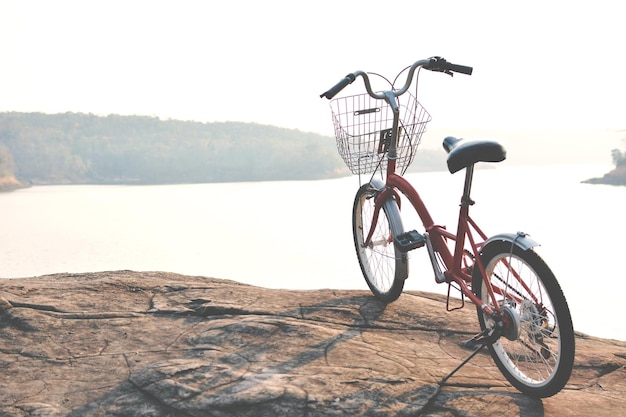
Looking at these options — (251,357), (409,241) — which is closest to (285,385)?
(251,357)

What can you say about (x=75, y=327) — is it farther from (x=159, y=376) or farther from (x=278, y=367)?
(x=278, y=367)

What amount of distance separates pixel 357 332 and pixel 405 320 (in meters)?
0.62

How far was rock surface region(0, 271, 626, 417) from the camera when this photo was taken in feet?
11.2

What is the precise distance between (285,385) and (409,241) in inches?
66.2

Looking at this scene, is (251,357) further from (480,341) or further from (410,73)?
(410,73)

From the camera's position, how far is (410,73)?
4.79m

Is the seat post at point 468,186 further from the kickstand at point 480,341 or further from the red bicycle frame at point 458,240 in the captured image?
the kickstand at point 480,341

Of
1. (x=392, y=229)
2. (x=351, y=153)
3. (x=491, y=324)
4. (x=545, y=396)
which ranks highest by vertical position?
(x=351, y=153)

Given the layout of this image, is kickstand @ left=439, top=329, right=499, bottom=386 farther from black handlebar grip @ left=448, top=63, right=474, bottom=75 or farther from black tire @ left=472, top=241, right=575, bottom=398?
Answer: black handlebar grip @ left=448, top=63, right=474, bottom=75

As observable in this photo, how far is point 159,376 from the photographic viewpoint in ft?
11.9

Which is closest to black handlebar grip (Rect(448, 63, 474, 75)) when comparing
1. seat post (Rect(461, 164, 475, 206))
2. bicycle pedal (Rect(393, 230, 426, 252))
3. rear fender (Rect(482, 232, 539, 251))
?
seat post (Rect(461, 164, 475, 206))

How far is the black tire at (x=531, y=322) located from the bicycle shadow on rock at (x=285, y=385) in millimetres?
195

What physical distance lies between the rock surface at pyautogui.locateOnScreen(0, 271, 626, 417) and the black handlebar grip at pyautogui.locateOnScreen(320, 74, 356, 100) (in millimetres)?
1867

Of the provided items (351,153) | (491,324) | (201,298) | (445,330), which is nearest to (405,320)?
(445,330)
